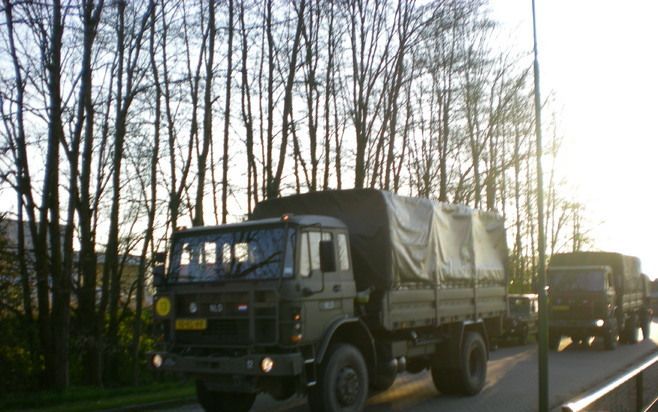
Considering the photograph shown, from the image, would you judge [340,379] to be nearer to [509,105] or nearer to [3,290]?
[3,290]

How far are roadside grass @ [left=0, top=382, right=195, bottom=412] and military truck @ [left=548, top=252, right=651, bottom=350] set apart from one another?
45.9ft

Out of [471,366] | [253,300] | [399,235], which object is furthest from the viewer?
[471,366]

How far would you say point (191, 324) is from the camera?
10.2 metres

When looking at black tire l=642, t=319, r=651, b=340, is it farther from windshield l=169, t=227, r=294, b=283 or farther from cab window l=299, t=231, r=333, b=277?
windshield l=169, t=227, r=294, b=283

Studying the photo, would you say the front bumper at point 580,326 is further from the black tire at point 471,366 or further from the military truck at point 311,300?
the military truck at point 311,300

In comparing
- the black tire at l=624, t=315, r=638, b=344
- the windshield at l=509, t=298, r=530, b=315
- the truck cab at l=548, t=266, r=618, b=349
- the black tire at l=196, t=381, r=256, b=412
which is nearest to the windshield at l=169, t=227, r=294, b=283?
the black tire at l=196, t=381, r=256, b=412

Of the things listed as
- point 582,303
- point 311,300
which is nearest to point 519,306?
point 582,303

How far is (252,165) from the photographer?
2231 centimetres

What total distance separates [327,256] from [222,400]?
2.93 metres

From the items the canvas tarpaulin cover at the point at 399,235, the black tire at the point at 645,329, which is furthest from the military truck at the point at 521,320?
the canvas tarpaulin cover at the point at 399,235

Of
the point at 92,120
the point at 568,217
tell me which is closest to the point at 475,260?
the point at 92,120

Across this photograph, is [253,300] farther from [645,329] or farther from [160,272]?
[645,329]

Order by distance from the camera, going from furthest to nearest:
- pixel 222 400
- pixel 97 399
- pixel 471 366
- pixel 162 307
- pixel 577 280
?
pixel 577 280 < pixel 471 366 < pixel 97 399 < pixel 222 400 < pixel 162 307

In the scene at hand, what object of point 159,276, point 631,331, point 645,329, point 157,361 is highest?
point 159,276
